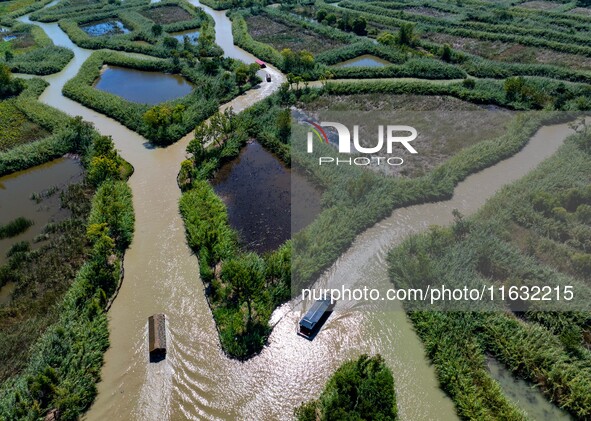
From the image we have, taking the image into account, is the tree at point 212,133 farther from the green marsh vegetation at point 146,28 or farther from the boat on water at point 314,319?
the green marsh vegetation at point 146,28

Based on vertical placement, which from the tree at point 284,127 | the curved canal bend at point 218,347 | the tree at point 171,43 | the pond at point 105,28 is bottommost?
the curved canal bend at point 218,347

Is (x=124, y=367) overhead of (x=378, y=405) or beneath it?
beneath

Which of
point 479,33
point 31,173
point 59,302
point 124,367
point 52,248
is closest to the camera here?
point 124,367

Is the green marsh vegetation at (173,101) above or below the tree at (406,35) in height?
below

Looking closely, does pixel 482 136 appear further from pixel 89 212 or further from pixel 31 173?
pixel 31 173

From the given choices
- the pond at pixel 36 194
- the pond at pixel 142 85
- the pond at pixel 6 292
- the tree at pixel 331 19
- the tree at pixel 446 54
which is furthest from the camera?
the tree at pixel 331 19

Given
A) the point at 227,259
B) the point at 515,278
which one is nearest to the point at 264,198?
the point at 227,259

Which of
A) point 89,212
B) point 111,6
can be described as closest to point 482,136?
point 89,212

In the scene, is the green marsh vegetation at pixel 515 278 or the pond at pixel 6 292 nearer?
the green marsh vegetation at pixel 515 278

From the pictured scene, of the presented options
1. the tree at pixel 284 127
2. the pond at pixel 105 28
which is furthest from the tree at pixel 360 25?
the pond at pixel 105 28
